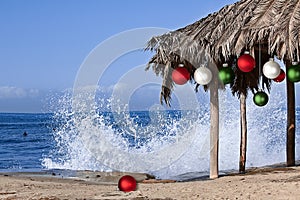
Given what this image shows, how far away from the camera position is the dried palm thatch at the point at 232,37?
762cm

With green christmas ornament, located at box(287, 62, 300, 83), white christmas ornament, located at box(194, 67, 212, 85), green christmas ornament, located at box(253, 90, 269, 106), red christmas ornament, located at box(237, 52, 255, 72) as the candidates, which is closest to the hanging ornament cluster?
white christmas ornament, located at box(194, 67, 212, 85)

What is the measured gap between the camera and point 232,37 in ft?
26.5

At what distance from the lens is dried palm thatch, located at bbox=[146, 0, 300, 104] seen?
25.0ft

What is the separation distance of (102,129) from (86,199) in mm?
13654

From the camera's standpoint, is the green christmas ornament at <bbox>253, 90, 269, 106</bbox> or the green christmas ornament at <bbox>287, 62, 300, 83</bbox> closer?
the green christmas ornament at <bbox>287, 62, 300, 83</bbox>

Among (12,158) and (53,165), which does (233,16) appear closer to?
(53,165)

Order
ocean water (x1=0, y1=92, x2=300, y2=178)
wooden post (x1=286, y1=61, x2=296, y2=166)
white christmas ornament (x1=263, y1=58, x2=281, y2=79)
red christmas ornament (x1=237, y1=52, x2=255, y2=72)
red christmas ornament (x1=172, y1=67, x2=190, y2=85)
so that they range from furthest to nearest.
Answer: ocean water (x1=0, y1=92, x2=300, y2=178)
wooden post (x1=286, y1=61, x2=296, y2=166)
red christmas ornament (x1=172, y1=67, x2=190, y2=85)
white christmas ornament (x1=263, y1=58, x2=281, y2=79)
red christmas ornament (x1=237, y1=52, x2=255, y2=72)

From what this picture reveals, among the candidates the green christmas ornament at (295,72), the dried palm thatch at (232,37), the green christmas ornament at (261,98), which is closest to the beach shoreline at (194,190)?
the green christmas ornament at (261,98)

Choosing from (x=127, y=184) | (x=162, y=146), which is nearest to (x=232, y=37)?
(x=127, y=184)

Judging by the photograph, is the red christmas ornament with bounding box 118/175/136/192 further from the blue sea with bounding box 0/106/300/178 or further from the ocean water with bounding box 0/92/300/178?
the blue sea with bounding box 0/106/300/178

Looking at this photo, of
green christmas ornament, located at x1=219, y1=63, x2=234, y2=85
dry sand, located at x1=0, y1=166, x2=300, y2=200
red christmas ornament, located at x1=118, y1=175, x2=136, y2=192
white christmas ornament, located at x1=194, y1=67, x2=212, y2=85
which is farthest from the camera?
green christmas ornament, located at x1=219, y1=63, x2=234, y2=85

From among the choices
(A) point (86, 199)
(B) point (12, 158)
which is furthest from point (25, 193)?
(B) point (12, 158)

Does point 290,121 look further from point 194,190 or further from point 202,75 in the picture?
point 194,190

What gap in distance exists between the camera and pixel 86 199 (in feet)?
23.4
